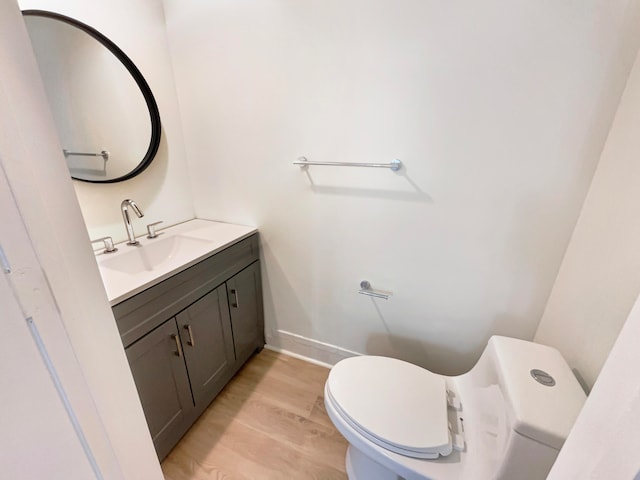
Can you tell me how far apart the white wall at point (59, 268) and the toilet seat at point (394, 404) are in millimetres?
679

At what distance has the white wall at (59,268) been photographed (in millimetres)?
436

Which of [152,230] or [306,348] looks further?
[306,348]

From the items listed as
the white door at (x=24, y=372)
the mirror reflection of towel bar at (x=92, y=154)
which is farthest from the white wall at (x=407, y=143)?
the white door at (x=24, y=372)

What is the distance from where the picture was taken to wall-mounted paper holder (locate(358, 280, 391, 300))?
1428 millimetres

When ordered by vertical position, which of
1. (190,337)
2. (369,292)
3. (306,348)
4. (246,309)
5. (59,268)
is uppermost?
(59,268)

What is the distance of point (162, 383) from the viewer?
1148 mm

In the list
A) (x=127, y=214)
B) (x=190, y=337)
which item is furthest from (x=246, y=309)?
(x=127, y=214)

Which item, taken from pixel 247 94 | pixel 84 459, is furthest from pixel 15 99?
pixel 247 94

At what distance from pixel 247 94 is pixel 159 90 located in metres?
0.49

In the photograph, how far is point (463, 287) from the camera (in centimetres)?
128

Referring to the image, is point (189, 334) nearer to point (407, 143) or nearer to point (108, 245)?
point (108, 245)

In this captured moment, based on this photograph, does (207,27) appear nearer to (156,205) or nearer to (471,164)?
(156,205)

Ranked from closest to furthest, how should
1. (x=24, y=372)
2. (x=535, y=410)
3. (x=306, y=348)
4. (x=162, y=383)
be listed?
1. (x=24, y=372)
2. (x=535, y=410)
3. (x=162, y=383)
4. (x=306, y=348)

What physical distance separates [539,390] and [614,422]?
0.51m
